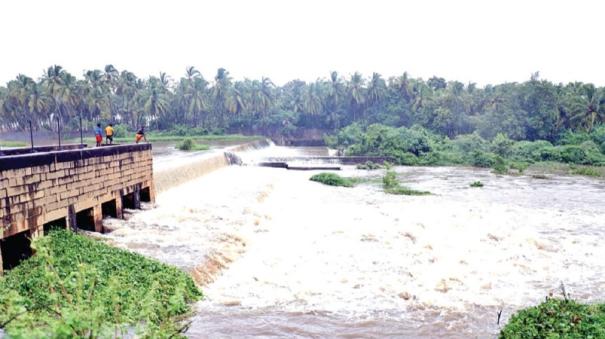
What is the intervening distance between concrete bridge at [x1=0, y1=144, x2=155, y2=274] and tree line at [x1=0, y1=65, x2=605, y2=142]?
3255 cm

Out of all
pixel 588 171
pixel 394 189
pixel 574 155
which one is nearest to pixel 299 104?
pixel 574 155

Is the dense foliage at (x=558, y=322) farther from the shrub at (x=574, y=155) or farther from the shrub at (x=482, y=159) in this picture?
the shrub at (x=574, y=155)

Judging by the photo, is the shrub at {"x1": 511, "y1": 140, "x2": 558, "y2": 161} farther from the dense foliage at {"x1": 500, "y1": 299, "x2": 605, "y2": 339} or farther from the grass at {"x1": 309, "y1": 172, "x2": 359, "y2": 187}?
the dense foliage at {"x1": 500, "y1": 299, "x2": 605, "y2": 339}

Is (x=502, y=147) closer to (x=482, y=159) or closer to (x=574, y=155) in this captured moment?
(x=482, y=159)

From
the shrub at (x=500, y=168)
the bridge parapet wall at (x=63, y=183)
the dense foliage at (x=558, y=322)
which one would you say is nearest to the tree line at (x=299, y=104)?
the shrub at (x=500, y=168)

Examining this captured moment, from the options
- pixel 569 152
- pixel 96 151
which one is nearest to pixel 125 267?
pixel 96 151

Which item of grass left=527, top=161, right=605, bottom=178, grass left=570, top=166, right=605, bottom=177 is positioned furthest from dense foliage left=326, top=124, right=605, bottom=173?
grass left=570, top=166, right=605, bottom=177

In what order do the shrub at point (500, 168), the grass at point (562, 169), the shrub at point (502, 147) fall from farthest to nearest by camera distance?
the shrub at point (502, 147)
the shrub at point (500, 168)
the grass at point (562, 169)

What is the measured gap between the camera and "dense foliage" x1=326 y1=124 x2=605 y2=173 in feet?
118

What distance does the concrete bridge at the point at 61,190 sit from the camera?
8.80 metres

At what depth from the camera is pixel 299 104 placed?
64.0 m

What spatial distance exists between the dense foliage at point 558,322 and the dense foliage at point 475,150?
27951 millimetres

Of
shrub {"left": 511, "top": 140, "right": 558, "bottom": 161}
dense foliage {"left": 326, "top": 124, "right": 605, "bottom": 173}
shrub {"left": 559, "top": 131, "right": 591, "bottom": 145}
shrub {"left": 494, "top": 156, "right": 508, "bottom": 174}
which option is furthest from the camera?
shrub {"left": 559, "top": 131, "right": 591, "bottom": 145}

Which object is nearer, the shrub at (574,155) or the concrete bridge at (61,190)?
the concrete bridge at (61,190)
